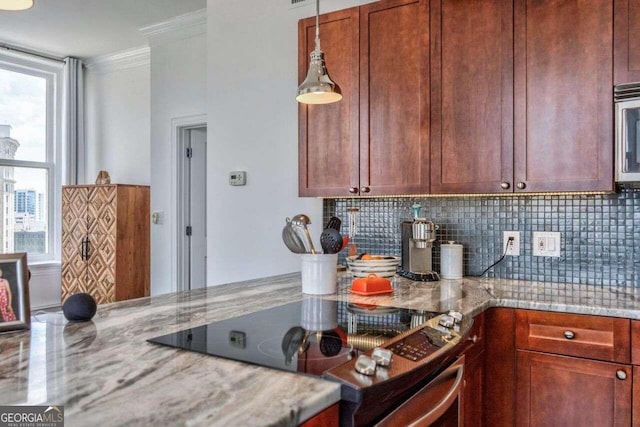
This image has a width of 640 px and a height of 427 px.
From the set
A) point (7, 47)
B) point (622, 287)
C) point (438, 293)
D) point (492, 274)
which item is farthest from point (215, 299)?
point (7, 47)

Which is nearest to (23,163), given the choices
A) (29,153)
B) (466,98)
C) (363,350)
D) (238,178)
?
(29,153)

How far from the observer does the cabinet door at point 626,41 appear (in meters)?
1.80

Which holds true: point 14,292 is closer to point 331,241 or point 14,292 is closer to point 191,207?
point 331,241

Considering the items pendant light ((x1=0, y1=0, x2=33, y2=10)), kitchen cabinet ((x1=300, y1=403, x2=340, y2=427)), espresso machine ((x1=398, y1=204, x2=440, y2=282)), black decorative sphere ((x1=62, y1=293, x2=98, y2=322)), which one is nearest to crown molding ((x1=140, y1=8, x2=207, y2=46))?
pendant light ((x1=0, y1=0, x2=33, y2=10))

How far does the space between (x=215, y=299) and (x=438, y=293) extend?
891mm

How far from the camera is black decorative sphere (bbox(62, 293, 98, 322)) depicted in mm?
1329

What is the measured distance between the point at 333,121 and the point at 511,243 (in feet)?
3.56

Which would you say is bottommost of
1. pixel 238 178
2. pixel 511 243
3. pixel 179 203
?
pixel 511 243

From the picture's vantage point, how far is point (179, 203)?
171 inches

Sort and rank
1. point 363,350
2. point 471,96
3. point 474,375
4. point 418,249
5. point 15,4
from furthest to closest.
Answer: point 418,249
point 471,96
point 474,375
point 15,4
point 363,350

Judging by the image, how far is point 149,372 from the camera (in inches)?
36.2

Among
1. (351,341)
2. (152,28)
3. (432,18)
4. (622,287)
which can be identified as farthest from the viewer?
(152,28)

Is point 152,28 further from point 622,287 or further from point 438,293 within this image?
point 622,287

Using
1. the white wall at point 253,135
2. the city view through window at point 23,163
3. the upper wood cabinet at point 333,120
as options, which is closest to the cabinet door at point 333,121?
the upper wood cabinet at point 333,120
